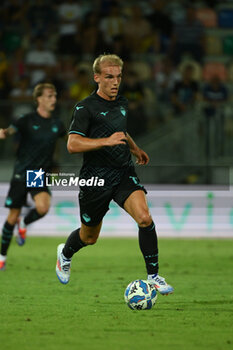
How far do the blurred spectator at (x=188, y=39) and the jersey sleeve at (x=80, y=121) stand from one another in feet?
31.3

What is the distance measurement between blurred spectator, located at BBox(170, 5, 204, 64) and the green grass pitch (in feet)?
18.3

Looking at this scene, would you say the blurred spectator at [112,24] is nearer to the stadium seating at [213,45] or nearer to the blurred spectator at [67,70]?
the blurred spectator at [67,70]

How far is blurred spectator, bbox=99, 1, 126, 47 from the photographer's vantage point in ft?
54.8

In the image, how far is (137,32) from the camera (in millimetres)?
16547

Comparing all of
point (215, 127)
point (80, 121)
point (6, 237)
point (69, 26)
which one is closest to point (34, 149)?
point (6, 237)

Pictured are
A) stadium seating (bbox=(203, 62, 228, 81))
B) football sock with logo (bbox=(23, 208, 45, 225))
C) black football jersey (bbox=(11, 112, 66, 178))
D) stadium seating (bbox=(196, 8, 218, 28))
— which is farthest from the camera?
stadium seating (bbox=(196, 8, 218, 28))

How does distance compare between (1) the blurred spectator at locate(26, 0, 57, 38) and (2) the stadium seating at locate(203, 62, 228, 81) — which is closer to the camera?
(2) the stadium seating at locate(203, 62, 228, 81)

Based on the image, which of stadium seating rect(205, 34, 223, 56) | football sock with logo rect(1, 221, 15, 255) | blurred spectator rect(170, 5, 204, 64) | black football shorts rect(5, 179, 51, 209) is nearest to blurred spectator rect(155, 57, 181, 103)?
blurred spectator rect(170, 5, 204, 64)

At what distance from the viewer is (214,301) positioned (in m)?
7.28

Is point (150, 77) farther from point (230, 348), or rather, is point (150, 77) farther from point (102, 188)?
point (230, 348)

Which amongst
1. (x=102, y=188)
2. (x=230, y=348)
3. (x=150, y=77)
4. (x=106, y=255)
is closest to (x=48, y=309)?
(x=102, y=188)

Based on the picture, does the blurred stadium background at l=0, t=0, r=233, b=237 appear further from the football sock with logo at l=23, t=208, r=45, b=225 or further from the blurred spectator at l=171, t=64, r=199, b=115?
the football sock with logo at l=23, t=208, r=45, b=225

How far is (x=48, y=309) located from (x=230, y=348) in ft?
6.98

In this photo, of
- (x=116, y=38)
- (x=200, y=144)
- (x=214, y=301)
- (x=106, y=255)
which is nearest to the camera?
(x=214, y=301)
